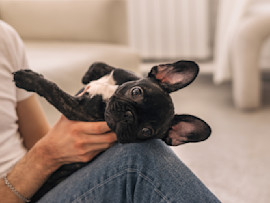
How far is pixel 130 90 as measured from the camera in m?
1.07

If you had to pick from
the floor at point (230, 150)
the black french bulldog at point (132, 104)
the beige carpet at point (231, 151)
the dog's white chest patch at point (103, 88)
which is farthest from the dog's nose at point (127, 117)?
the beige carpet at point (231, 151)

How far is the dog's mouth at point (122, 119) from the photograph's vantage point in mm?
1025

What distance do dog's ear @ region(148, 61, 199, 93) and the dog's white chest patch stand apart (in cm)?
12

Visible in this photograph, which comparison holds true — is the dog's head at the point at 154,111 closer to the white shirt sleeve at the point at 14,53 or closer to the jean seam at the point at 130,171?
the jean seam at the point at 130,171

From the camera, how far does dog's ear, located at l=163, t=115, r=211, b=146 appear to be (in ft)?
3.50

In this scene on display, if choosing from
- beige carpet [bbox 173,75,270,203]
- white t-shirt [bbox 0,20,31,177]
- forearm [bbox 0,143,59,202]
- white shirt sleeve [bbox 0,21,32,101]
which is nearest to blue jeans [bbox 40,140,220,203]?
forearm [bbox 0,143,59,202]

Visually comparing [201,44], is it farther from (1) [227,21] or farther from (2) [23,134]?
(2) [23,134]

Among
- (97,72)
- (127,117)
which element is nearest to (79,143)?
(127,117)

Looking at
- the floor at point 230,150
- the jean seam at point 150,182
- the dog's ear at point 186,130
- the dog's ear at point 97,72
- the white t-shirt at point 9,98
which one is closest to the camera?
the jean seam at point 150,182

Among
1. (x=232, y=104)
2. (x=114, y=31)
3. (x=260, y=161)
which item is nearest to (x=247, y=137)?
(x=260, y=161)

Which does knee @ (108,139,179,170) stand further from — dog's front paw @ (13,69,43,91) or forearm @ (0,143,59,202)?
dog's front paw @ (13,69,43,91)

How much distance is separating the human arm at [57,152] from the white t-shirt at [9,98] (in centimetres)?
7

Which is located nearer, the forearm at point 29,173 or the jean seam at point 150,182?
the jean seam at point 150,182

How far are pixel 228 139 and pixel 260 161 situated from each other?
386mm
